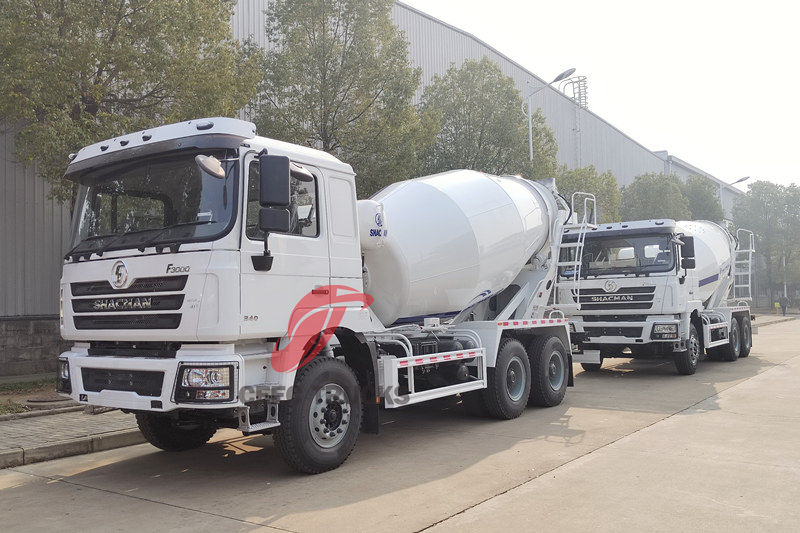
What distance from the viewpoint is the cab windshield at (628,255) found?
1330cm

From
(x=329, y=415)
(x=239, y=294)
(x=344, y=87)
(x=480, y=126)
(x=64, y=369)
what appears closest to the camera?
(x=239, y=294)

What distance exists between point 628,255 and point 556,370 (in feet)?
14.2

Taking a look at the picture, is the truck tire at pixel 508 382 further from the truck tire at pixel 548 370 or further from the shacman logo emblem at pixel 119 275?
the shacman logo emblem at pixel 119 275

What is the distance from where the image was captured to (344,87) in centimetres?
1494

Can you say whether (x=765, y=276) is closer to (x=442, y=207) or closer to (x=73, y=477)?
(x=442, y=207)

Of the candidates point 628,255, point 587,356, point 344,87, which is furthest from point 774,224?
point 344,87

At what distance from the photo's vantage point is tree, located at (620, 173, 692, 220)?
35.8 meters

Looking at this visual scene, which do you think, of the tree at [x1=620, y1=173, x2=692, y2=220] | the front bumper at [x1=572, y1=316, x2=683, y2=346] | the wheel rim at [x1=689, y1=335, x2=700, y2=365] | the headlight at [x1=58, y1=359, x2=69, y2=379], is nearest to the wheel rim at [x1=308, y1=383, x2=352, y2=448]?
the headlight at [x1=58, y1=359, x2=69, y2=379]

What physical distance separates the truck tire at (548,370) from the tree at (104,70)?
21.9 feet

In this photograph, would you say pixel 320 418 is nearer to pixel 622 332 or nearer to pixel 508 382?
pixel 508 382

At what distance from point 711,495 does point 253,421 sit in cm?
391

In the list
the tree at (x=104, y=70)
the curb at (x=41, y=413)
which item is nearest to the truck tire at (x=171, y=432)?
the curb at (x=41, y=413)

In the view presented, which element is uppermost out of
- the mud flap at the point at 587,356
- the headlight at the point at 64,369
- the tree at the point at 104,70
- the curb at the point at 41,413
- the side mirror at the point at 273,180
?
the tree at the point at 104,70

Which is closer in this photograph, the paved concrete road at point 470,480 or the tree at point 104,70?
the paved concrete road at point 470,480
